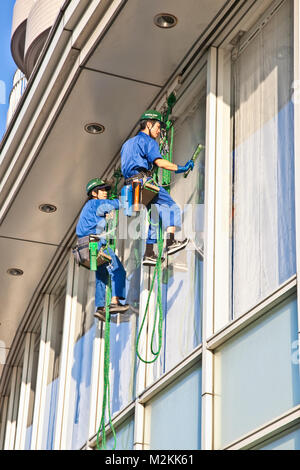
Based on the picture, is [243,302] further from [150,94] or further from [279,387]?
[150,94]

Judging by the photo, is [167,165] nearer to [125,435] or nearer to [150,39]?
[150,39]

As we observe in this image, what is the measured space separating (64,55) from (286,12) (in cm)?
236

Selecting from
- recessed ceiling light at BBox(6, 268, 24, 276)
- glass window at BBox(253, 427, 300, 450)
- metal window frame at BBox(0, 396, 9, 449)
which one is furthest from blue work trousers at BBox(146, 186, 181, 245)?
metal window frame at BBox(0, 396, 9, 449)

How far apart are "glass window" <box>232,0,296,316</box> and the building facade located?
0.02 metres

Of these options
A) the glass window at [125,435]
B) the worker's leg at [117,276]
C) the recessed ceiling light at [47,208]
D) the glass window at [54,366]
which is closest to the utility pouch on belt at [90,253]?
the worker's leg at [117,276]

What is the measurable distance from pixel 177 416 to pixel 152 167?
2.09 metres

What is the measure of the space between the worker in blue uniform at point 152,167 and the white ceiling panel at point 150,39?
0.62m

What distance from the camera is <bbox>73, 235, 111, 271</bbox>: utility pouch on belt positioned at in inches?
364

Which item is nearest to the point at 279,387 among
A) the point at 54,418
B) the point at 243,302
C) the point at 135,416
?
the point at 243,302

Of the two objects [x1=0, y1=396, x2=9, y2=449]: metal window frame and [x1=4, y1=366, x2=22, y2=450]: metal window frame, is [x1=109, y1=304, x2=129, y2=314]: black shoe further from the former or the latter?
[x1=0, y1=396, x2=9, y2=449]: metal window frame

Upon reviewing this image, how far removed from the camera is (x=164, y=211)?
28.4 feet

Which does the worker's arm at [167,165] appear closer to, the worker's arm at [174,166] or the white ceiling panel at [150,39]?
the worker's arm at [174,166]

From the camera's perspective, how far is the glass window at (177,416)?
766 centimetres

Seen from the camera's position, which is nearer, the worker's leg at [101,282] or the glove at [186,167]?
the glove at [186,167]
